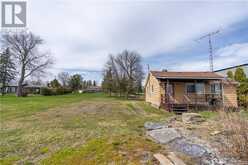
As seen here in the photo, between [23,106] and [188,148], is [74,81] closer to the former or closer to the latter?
[23,106]

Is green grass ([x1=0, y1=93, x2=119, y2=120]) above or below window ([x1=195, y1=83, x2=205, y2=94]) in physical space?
below

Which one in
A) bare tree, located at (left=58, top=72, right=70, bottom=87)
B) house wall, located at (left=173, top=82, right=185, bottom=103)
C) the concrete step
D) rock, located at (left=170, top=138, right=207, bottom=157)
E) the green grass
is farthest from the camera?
bare tree, located at (left=58, top=72, right=70, bottom=87)

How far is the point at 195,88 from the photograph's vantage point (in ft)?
50.6

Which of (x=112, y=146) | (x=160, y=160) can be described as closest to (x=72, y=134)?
(x=112, y=146)

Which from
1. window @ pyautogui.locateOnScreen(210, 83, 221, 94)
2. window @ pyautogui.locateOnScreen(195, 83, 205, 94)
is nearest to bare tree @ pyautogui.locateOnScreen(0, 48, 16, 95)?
window @ pyautogui.locateOnScreen(195, 83, 205, 94)

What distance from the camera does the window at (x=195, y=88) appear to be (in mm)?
15380

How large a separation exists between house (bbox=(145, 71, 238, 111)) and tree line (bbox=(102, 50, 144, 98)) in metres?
17.3

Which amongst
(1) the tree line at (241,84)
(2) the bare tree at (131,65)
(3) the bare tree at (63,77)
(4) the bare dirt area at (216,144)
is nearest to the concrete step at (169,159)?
(4) the bare dirt area at (216,144)

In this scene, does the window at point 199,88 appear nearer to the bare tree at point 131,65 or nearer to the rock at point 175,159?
the rock at point 175,159

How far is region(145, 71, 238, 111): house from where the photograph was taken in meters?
14.3

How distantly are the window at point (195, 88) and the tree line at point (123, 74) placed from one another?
57.1 ft

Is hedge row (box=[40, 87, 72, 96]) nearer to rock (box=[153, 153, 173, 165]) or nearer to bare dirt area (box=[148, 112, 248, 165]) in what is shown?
bare dirt area (box=[148, 112, 248, 165])

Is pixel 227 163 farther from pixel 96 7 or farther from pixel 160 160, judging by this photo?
pixel 96 7

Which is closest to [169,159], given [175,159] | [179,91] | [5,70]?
[175,159]
